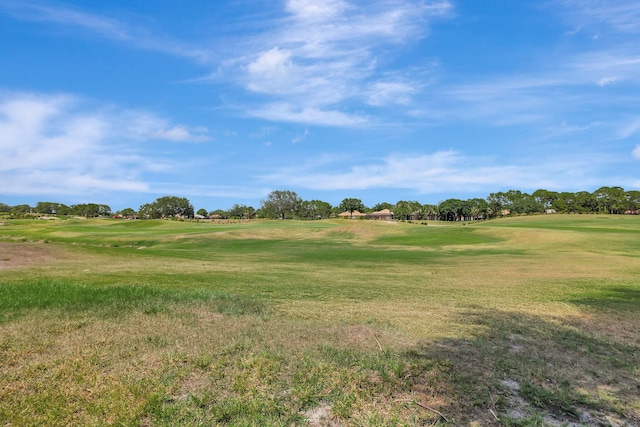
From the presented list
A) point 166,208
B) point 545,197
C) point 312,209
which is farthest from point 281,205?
point 545,197

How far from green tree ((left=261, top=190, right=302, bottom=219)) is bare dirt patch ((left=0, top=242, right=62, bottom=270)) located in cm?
15384

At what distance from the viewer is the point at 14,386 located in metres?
5.49

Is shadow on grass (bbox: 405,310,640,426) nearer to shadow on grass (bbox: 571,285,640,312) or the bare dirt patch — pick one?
shadow on grass (bbox: 571,285,640,312)

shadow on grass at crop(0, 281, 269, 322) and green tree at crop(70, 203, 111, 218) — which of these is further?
green tree at crop(70, 203, 111, 218)

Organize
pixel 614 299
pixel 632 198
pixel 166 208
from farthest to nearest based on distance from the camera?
pixel 166 208, pixel 632 198, pixel 614 299

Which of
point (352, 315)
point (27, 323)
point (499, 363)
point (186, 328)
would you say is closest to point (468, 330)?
point (499, 363)

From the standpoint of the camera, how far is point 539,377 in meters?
6.19

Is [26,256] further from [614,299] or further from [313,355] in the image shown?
[614,299]

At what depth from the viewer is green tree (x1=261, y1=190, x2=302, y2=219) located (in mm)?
181375

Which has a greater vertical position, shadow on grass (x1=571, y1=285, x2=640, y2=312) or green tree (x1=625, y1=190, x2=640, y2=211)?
green tree (x1=625, y1=190, x2=640, y2=211)

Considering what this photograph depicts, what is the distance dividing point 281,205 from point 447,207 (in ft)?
228

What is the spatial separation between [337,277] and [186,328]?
10.2 m

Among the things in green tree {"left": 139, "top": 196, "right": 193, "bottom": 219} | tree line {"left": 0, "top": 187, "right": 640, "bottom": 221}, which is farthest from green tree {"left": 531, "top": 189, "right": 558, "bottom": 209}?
green tree {"left": 139, "top": 196, "right": 193, "bottom": 219}

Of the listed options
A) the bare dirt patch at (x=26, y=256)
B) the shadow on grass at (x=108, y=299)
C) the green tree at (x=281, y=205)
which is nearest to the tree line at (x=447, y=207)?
the green tree at (x=281, y=205)
